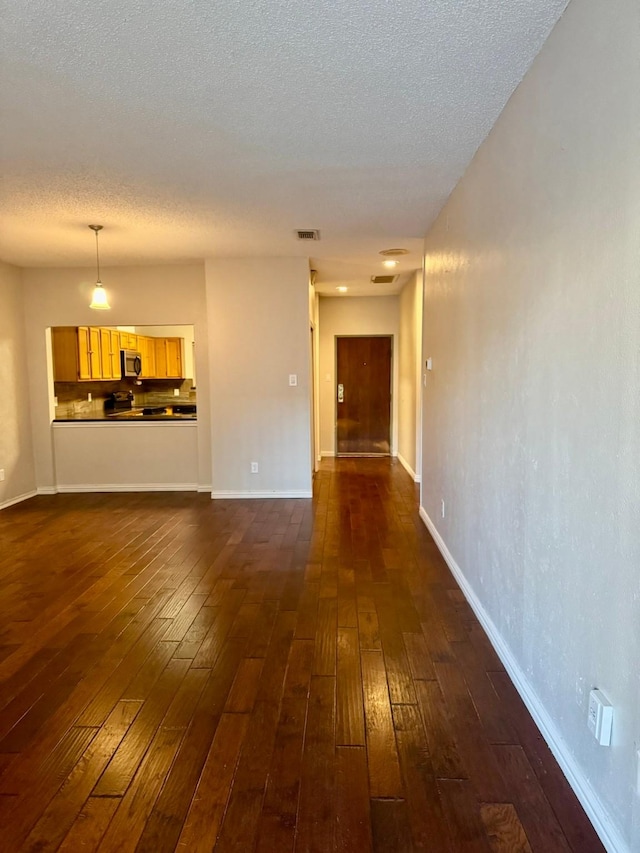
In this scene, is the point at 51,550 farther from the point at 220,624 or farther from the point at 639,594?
the point at 639,594

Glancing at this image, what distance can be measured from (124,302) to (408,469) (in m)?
4.05

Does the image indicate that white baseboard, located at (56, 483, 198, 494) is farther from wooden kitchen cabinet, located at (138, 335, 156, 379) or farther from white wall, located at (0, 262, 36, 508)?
wooden kitchen cabinet, located at (138, 335, 156, 379)

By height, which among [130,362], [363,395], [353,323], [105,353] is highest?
[353,323]

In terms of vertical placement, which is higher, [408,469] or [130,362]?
[130,362]

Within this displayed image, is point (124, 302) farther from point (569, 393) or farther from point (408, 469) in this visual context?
point (569, 393)

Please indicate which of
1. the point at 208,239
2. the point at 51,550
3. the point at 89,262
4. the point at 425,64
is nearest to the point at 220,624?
the point at 51,550

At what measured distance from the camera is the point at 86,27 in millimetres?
1762

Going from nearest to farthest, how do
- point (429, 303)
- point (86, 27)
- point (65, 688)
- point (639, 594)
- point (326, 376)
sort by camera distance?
point (639, 594)
point (86, 27)
point (65, 688)
point (429, 303)
point (326, 376)

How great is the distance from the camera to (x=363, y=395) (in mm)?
7973

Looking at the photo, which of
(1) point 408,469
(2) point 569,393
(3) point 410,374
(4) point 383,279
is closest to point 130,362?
(4) point 383,279

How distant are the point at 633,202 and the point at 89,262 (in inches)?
209

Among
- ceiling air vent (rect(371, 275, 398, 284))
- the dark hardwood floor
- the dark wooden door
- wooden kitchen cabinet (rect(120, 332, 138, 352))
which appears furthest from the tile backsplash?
ceiling air vent (rect(371, 275, 398, 284))

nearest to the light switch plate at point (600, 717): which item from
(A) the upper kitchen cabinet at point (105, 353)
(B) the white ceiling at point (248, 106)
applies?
(B) the white ceiling at point (248, 106)

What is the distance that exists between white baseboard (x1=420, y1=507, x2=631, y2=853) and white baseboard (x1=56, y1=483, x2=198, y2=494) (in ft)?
12.8
